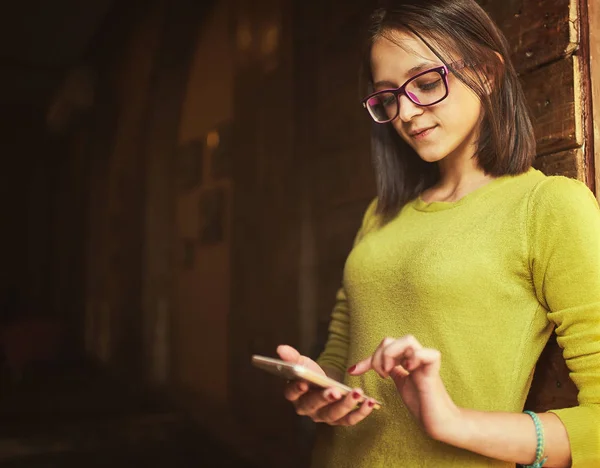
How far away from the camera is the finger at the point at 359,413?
0.93 m

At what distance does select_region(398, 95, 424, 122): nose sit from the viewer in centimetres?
112

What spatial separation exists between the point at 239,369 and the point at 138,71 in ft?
12.8

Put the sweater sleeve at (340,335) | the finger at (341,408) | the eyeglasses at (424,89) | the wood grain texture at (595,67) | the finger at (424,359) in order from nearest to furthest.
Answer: the finger at (424,359) < the finger at (341,408) < the eyeglasses at (424,89) < the wood grain texture at (595,67) < the sweater sleeve at (340,335)

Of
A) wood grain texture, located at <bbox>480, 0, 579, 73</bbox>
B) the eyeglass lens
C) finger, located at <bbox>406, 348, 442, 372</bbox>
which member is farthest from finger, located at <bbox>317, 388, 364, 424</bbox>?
wood grain texture, located at <bbox>480, 0, 579, 73</bbox>

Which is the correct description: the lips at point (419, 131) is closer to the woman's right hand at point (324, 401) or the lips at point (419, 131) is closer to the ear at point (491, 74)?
the ear at point (491, 74)

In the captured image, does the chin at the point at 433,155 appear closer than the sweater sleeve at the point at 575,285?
No

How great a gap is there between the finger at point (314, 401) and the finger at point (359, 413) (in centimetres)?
4

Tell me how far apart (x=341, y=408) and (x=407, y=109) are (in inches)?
22.8

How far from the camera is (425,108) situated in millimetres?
1120

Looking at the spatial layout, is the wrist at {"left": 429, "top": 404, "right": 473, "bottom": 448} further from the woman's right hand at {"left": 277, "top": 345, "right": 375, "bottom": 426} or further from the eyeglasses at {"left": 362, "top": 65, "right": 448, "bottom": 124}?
the eyeglasses at {"left": 362, "top": 65, "right": 448, "bottom": 124}

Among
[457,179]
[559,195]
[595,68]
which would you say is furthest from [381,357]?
[595,68]

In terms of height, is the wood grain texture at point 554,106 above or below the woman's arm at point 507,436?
above

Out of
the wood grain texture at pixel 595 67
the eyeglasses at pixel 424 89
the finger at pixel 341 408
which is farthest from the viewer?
the wood grain texture at pixel 595 67

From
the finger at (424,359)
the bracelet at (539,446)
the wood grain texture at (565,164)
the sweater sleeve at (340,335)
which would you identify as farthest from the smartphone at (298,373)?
the wood grain texture at (565,164)
